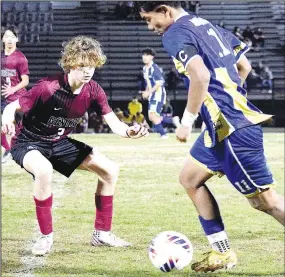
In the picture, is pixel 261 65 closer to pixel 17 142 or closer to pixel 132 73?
pixel 132 73

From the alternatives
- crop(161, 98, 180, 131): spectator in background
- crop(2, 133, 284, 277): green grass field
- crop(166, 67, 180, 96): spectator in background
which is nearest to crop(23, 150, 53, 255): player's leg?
crop(2, 133, 284, 277): green grass field

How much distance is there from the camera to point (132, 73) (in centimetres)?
2700

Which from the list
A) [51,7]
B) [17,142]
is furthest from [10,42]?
[51,7]

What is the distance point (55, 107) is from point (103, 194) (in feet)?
2.34

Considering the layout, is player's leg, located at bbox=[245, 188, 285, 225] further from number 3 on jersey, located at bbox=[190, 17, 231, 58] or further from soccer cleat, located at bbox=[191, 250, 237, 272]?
number 3 on jersey, located at bbox=[190, 17, 231, 58]

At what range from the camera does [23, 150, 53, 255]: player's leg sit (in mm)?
5188

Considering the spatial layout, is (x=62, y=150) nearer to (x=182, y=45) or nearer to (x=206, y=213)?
(x=206, y=213)

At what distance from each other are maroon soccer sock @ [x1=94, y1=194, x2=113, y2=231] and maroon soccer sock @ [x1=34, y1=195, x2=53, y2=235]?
415 mm

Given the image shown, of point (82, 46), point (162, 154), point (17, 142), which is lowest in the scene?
point (162, 154)

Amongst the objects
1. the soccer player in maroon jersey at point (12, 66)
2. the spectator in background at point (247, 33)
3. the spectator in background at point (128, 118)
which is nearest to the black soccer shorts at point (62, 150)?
the soccer player in maroon jersey at point (12, 66)

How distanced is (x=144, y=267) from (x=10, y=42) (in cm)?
651

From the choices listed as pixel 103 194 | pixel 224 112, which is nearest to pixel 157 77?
pixel 103 194

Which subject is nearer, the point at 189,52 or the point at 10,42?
the point at 189,52

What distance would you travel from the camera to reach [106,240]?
5.55 meters
